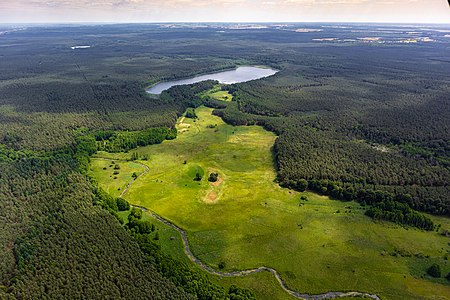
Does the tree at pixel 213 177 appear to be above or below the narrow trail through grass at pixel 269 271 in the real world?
above

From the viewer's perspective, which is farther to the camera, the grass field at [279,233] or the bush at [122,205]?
the bush at [122,205]

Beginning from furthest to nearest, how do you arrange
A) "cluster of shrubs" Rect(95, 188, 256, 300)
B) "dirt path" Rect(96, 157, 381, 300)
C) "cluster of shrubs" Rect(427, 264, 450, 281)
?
"cluster of shrubs" Rect(427, 264, 450, 281), "dirt path" Rect(96, 157, 381, 300), "cluster of shrubs" Rect(95, 188, 256, 300)

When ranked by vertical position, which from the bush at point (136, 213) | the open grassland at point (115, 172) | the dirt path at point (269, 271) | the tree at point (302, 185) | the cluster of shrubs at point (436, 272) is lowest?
the dirt path at point (269, 271)

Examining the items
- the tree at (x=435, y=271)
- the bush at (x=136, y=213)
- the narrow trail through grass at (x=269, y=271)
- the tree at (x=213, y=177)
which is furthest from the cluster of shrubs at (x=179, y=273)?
the tree at (x=435, y=271)

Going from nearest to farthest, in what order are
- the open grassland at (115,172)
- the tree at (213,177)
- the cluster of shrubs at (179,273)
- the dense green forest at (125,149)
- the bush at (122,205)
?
the cluster of shrubs at (179,273)
the dense green forest at (125,149)
the bush at (122,205)
the open grassland at (115,172)
the tree at (213,177)

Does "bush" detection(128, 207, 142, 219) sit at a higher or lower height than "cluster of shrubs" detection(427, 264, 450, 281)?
lower

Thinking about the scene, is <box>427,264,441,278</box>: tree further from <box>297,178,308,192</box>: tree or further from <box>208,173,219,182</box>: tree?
<box>208,173,219,182</box>: tree

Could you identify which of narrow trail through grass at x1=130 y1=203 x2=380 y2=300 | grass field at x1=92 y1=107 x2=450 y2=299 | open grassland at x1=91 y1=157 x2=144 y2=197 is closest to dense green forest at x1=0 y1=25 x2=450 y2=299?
open grassland at x1=91 y1=157 x2=144 y2=197

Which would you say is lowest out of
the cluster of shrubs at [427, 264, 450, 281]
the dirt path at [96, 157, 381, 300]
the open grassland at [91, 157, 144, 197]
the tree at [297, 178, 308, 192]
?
the dirt path at [96, 157, 381, 300]

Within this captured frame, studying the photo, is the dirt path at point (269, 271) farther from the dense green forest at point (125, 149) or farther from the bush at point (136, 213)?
the bush at point (136, 213)
